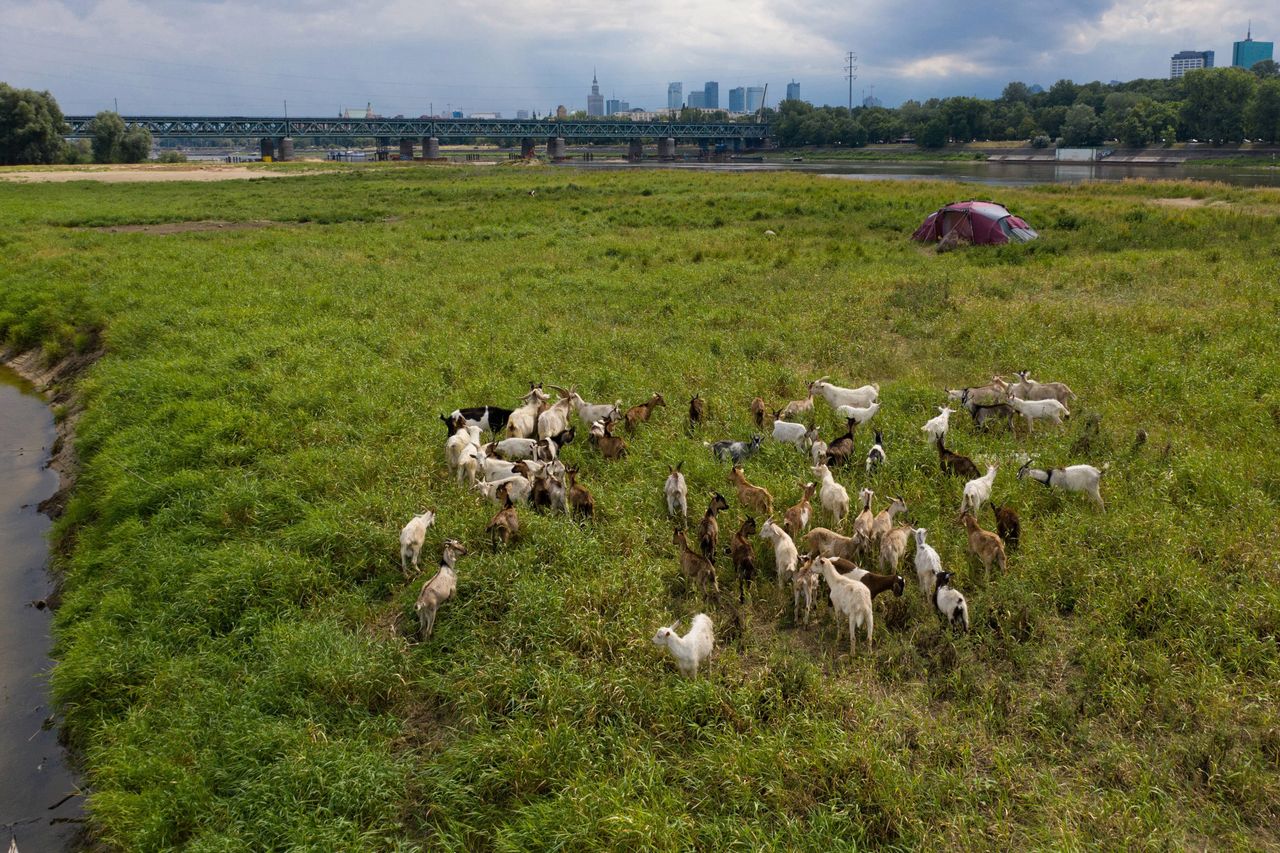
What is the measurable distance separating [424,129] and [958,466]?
460ft

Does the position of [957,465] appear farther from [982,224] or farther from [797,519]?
[982,224]

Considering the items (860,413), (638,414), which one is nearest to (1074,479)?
(860,413)

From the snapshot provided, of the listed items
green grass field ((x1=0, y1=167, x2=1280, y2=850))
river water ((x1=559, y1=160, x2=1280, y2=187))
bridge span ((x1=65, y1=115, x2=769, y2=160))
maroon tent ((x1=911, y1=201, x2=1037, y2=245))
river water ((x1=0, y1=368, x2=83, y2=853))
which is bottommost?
river water ((x1=0, y1=368, x2=83, y2=853))

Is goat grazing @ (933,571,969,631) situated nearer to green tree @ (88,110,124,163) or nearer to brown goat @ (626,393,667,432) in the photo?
brown goat @ (626,393,667,432)

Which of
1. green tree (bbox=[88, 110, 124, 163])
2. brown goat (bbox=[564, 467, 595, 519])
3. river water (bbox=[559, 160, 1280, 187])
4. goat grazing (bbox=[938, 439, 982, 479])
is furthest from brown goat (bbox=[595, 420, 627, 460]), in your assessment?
green tree (bbox=[88, 110, 124, 163])

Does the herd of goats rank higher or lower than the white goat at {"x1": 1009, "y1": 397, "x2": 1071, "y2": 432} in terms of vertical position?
lower

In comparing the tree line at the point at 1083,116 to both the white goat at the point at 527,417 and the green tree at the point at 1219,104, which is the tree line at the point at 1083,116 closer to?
the green tree at the point at 1219,104

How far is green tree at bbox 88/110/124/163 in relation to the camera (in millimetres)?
92438

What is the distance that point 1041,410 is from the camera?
10625 millimetres

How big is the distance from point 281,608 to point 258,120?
135m

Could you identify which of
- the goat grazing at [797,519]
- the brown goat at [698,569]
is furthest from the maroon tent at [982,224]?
the brown goat at [698,569]

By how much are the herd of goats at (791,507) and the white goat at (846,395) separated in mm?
23

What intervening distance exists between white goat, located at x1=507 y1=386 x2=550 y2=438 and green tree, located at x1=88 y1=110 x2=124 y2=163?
104 m

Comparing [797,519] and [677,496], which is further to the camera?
[677,496]
